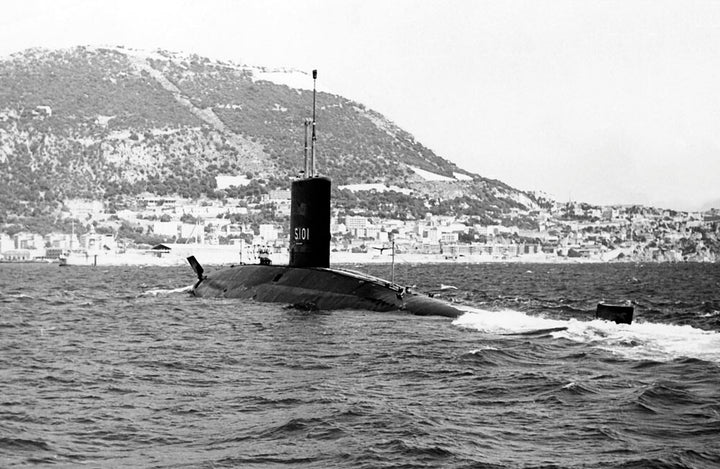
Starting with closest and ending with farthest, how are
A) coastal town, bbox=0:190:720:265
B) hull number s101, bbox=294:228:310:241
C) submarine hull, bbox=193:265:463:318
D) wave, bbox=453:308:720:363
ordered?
wave, bbox=453:308:720:363, submarine hull, bbox=193:265:463:318, hull number s101, bbox=294:228:310:241, coastal town, bbox=0:190:720:265

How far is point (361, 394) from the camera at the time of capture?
587 inches

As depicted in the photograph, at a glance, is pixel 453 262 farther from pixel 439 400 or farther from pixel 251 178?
pixel 439 400

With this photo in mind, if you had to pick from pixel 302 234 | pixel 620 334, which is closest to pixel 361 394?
pixel 620 334

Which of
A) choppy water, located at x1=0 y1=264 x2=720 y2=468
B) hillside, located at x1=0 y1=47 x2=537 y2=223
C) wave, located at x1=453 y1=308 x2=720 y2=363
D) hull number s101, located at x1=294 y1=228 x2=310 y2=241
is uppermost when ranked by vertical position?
hillside, located at x1=0 y1=47 x2=537 y2=223

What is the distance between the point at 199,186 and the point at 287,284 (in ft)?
483

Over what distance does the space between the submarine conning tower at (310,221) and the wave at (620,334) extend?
6.72 meters

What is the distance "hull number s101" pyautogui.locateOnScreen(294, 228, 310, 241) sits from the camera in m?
31.8

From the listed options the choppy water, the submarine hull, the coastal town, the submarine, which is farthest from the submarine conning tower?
the coastal town

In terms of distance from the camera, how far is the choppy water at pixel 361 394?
1139 centimetres

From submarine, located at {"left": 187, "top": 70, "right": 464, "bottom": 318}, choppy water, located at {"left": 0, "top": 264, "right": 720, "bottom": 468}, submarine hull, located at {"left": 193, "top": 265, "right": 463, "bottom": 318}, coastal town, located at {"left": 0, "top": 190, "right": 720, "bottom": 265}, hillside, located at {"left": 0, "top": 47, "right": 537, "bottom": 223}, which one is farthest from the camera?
hillside, located at {"left": 0, "top": 47, "right": 537, "bottom": 223}

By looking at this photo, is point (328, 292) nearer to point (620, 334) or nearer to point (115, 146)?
point (620, 334)

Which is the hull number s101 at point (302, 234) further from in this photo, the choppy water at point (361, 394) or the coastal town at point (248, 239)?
the coastal town at point (248, 239)

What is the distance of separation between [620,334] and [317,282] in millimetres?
11615

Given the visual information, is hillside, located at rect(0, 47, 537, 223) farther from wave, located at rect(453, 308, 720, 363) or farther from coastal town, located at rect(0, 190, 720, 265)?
wave, located at rect(453, 308, 720, 363)
